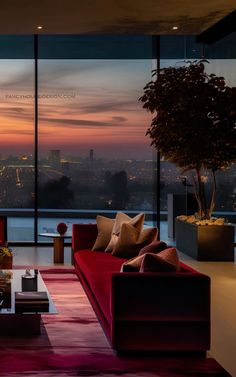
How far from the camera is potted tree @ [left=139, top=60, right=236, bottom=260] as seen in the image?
30.7 feet

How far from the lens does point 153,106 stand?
9.84 metres

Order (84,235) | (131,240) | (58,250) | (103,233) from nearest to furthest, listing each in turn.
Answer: (131,240) < (103,233) < (84,235) < (58,250)

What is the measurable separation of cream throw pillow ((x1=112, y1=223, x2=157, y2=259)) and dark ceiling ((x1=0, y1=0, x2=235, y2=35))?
315 centimetres

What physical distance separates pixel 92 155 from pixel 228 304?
5.68m

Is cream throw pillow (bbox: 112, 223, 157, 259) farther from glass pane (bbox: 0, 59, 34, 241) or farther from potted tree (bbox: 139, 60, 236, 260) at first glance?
glass pane (bbox: 0, 59, 34, 241)

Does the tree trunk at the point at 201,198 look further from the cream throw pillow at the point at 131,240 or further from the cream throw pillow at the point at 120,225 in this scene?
the cream throw pillow at the point at 131,240

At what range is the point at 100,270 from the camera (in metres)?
5.94

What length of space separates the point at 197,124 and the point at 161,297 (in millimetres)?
5378

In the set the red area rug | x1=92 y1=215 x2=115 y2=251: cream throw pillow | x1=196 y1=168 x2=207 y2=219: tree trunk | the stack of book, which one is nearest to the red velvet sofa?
the red area rug

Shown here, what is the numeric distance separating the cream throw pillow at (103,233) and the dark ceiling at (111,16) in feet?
9.49

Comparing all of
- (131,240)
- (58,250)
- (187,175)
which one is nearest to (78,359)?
(131,240)

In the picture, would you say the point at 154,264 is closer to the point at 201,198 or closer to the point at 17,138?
the point at 201,198

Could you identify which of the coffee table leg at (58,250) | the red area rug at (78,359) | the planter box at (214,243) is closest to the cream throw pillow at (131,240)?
the red area rug at (78,359)

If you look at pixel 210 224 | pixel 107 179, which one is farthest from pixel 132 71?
pixel 210 224
